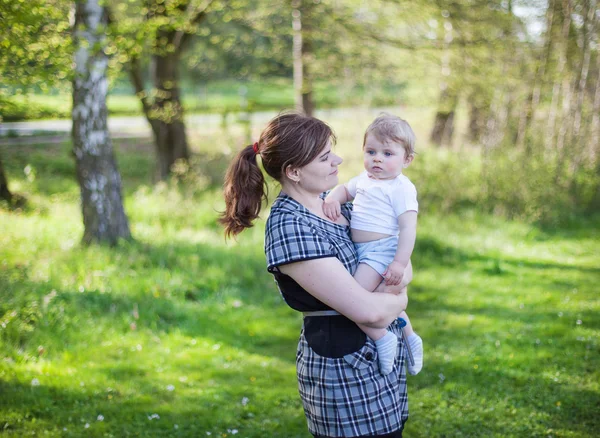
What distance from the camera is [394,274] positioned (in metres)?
2.13

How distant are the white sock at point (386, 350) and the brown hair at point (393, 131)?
0.78m

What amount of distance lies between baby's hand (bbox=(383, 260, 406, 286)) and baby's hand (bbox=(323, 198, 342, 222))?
12.0 inches

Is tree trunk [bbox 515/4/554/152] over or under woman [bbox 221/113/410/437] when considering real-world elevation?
over

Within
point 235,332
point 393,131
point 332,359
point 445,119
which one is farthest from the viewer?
point 445,119

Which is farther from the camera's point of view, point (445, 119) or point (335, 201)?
point (445, 119)

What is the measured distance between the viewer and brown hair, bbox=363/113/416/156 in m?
2.33

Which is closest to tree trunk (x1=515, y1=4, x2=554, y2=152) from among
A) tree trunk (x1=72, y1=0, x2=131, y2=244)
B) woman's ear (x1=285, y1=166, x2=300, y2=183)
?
tree trunk (x1=72, y1=0, x2=131, y2=244)

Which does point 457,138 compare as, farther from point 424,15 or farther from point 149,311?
point 149,311

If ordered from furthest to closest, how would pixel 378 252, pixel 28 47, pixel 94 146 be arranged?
pixel 94 146, pixel 28 47, pixel 378 252

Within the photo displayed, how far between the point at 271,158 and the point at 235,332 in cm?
355

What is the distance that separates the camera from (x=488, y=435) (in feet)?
12.0

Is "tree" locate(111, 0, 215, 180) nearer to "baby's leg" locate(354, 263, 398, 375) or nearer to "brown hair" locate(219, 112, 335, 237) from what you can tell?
"brown hair" locate(219, 112, 335, 237)

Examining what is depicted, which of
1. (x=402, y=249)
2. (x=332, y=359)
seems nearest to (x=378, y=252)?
(x=402, y=249)

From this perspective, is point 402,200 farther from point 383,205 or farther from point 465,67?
point 465,67
